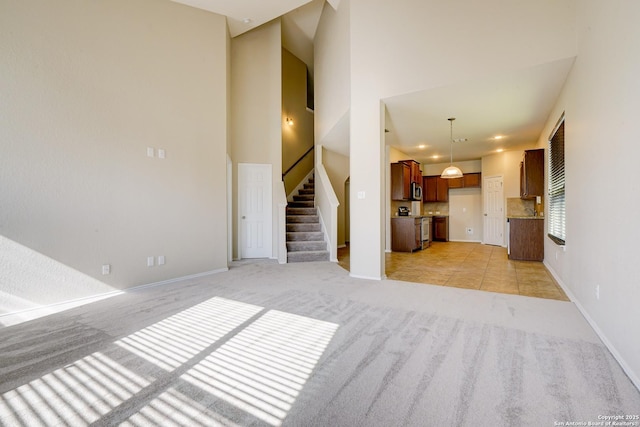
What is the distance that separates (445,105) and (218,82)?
3.79 meters

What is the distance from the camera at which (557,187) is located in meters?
4.29

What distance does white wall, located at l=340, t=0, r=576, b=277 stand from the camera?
316cm

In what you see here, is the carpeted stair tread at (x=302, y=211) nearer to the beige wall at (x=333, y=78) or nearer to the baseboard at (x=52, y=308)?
the beige wall at (x=333, y=78)

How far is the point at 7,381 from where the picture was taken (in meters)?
1.79

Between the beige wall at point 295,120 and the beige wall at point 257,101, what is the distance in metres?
1.24

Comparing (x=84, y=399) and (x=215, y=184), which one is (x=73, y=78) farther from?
(x=84, y=399)

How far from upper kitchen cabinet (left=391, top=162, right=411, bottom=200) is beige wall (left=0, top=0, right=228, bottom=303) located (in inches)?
175

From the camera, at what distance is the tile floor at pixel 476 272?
12.7 feet

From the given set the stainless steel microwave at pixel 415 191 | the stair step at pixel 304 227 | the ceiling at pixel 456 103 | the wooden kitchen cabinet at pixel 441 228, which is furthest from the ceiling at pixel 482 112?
the wooden kitchen cabinet at pixel 441 228

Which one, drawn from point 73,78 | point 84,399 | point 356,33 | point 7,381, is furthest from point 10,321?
point 356,33

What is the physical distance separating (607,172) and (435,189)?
25.1 feet

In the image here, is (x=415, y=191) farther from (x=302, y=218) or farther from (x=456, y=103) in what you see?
(x=456, y=103)

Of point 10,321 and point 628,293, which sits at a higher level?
point 628,293

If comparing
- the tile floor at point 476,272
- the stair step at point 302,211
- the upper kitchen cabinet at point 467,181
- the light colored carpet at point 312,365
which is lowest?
the tile floor at point 476,272
